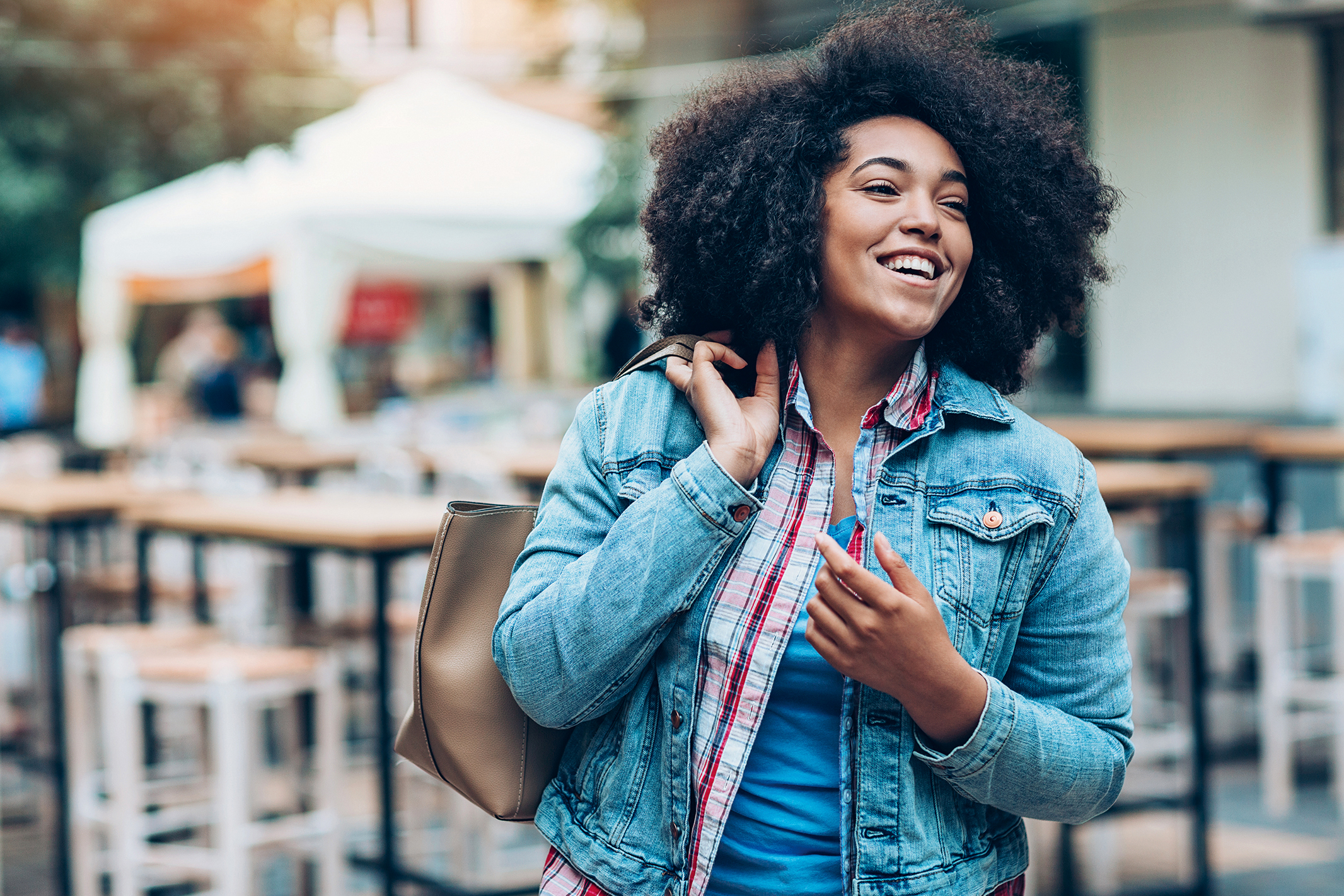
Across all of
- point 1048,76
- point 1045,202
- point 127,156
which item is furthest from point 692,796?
point 127,156

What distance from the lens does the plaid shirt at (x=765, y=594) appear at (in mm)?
1521

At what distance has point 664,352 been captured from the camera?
167cm

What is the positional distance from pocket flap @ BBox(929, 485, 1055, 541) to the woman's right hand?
0.20m

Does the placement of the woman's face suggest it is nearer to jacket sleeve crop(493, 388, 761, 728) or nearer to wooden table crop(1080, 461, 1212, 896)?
jacket sleeve crop(493, 388, 761, 728)

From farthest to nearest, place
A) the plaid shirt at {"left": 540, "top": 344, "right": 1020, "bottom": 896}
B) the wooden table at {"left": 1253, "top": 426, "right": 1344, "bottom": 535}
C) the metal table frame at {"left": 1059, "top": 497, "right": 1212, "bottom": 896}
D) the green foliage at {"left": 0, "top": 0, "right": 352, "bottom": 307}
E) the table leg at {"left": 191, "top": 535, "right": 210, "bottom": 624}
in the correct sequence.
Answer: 1. the green foliage at {"left": 0, "top": 0, "right": 352, "bottom": 307}
2. the table leg at {"left": 191, "top": 535, "right": 210, "bottom": 624}
3. the wooden table at {"left": 1253, "top": 426, "right": 1344, "bottom": 535}
4. the metal table frame at {"left": 1059, "top": 497, "right": 1212, "bottom": 896}
5. the plaid shirt at {"left": 540, "top": 344, "right": 1020, "bottom": 896}

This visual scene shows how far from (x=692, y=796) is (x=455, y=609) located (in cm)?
36

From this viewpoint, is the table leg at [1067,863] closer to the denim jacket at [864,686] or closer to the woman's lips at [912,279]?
the denim jacket at [864,686]

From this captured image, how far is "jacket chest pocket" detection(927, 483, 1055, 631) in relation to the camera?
1521 millimetres

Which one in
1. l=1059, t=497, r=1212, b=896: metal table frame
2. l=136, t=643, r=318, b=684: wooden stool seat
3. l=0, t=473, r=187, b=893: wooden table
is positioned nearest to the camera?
l=136, t=643, r=318, b=684: wooden stool seat

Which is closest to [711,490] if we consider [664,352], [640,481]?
[640,481]

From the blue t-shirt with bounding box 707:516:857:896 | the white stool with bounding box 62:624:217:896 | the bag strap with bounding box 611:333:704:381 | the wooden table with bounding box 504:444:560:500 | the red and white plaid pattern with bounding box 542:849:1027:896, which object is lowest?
the white stool with bounding box 62:624:217:896

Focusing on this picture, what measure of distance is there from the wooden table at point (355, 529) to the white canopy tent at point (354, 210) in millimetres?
4389

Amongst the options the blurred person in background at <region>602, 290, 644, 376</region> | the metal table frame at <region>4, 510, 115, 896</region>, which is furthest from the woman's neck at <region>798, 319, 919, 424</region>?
the blurred person in background at <region>602, 290, 644, 376</region>

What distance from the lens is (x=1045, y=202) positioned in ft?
5.65
